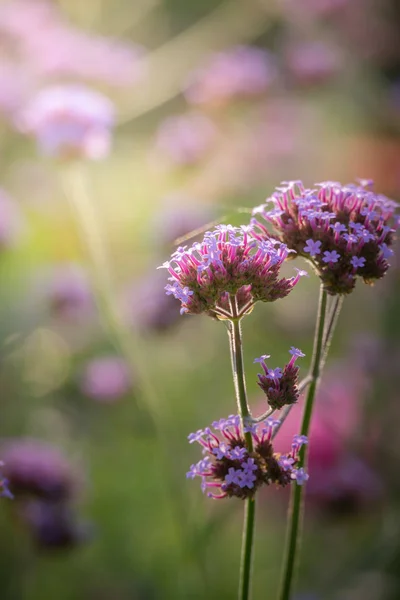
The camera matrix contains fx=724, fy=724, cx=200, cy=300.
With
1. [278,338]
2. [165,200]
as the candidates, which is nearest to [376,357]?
[278,338]

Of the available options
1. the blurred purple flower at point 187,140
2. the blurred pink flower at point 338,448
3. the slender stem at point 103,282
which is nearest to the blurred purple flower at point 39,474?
the slender stem at point 103,282

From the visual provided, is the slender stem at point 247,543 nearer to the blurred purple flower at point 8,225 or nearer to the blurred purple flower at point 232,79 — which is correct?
the blurred purple flower at point 8,225

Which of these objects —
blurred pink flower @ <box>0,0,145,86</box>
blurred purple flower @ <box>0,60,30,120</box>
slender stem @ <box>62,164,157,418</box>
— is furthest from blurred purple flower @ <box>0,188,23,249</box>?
blurred pink flower @ <box>0,0,145,86</box>

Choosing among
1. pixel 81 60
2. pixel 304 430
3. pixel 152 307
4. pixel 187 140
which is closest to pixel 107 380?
pixel 152 307

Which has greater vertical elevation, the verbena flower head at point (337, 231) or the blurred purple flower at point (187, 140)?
the blurred purple flower at point (187, 140)

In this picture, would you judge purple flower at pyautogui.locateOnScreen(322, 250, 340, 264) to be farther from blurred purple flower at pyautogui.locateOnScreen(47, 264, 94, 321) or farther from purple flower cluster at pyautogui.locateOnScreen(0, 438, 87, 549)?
blurred purple flower at pyautogui.locateOnScreen(47, 264, 94, 321)

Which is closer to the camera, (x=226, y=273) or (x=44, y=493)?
(x=226, y=273)

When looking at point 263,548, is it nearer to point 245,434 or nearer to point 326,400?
point 326,400

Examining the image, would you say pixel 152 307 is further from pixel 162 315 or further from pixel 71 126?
pixel 71 126
